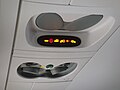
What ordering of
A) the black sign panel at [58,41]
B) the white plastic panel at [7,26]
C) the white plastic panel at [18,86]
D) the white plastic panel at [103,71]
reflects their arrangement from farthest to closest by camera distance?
the white plastic panel at [18,86]
the white plastic panel at [103,71]
the black sign panel at [58,41]
the white plastic panel at [7,26]

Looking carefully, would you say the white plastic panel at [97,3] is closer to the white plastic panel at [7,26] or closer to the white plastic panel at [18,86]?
the white plastic panel at [7,26]

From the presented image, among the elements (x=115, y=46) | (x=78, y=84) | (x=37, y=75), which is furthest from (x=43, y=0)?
(x=78, y=84)

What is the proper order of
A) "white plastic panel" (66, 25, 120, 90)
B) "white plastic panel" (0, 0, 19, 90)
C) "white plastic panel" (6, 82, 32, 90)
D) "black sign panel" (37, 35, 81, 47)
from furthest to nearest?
"white plastic panel" (6, 82, 32, 90), "white plastic panel" (66, 25, 120, 90), "black sign panel" (37, 35, 81, 47), "white plastic panel" (0, 0, 19, 90)

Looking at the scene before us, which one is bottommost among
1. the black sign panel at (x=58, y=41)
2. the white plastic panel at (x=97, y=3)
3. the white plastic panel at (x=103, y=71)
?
the white plastic panel at (x=103, y=71)

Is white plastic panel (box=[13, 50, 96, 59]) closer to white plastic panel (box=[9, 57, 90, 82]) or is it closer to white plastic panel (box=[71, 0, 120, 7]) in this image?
white plastic panel (box=[9, 57, 90, 82])

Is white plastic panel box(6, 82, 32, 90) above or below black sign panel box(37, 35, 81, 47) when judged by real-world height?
below

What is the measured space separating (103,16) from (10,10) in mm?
371

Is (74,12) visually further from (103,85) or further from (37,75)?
(103,85)

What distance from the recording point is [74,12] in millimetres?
872

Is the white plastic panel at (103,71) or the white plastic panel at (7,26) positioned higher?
the white plastic panel at (7,26)

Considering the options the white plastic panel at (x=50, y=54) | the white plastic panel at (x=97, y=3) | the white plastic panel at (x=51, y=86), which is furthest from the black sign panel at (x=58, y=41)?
the white plastic panel at (x=51, y=86)

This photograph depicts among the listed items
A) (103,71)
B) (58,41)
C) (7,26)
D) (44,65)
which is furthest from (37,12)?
(103,71)

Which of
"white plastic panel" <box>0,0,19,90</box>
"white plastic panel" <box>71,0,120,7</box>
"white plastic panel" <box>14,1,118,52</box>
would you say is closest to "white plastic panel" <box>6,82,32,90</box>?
"white plastic panel" <box>0,0,19,90</box>

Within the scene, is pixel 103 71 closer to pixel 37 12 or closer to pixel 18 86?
pixel 18 86
